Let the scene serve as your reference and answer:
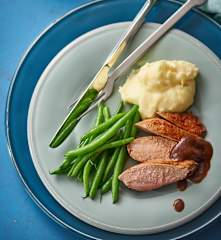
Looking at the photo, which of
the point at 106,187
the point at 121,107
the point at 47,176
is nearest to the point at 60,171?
the point at 47,176

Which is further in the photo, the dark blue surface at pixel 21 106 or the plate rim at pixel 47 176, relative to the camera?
the dark blue surface at pixel 21 106

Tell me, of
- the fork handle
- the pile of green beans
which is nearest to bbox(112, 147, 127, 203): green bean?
the pile of green beans

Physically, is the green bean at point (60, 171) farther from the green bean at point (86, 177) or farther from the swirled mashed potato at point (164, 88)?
the swirled mashed potato at point (164, 88)

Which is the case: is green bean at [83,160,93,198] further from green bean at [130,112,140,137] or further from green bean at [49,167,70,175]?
green bean at [130,112,140,137]

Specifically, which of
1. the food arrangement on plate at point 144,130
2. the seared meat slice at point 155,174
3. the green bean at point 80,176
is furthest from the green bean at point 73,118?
the seared meat slice at point 155,174

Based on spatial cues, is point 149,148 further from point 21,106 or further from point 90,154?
point 21,106

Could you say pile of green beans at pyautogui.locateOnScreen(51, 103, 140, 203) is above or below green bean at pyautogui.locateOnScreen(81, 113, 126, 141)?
below

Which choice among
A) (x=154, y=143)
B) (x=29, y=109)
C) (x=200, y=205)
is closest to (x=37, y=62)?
(x=29, y=109)
